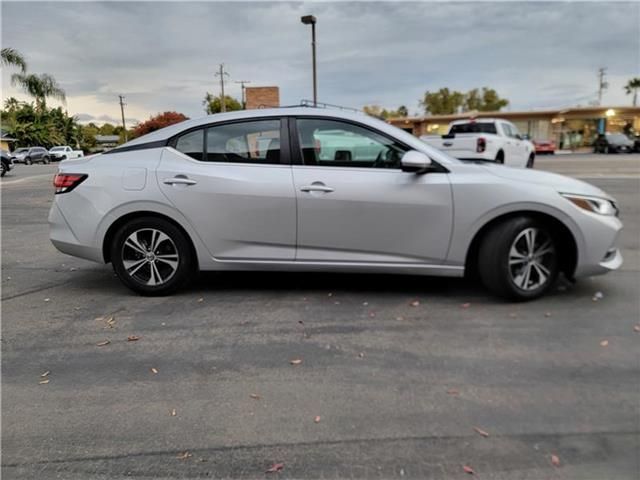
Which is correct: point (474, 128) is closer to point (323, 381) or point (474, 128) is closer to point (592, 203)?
point (592, 203)

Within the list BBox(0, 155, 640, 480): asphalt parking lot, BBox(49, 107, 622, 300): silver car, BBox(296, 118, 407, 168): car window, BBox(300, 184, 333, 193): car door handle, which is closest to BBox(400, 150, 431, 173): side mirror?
BBox(49, 107, 622, 300): silver car

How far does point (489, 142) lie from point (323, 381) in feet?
42.5

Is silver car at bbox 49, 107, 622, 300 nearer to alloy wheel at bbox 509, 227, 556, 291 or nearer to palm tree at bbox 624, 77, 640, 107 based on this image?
alloy wheel at bbox 509, 227, 556, 291

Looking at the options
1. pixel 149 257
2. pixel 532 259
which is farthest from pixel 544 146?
pixel 149 257

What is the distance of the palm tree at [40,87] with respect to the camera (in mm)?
7363

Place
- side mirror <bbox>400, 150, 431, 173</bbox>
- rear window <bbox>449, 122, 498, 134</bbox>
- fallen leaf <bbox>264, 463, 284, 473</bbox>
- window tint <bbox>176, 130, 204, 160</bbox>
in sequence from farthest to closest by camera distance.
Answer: rear window <bbox>449, 122, 498, 134</bbox> → window tint <bbox>176, 130, 204, 160</bbox> → side mirror <bbox>400, 150, 431, 173</bbox> → fallen leaf <bbox>264, 463, 284, 473</bbox>

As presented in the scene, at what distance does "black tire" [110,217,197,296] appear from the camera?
426 centimetres

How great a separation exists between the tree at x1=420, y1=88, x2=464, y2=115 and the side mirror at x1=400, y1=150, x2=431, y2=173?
79.0m

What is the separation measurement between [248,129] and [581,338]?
3.06 metres

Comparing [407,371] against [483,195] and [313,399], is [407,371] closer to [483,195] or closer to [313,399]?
[313,399]

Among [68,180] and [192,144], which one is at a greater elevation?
[192,144]

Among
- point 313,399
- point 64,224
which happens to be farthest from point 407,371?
point 64,224

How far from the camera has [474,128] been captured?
16.4 m

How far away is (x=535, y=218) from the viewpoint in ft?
13.1
